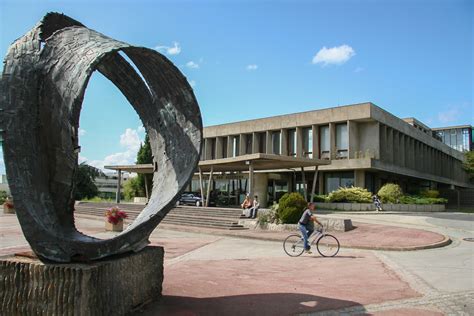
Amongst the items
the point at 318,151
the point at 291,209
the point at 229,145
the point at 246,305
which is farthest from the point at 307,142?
the point at 246,305

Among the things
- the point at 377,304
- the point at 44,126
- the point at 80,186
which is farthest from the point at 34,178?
the point at 80,186

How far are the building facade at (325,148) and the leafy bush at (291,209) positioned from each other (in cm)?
1226

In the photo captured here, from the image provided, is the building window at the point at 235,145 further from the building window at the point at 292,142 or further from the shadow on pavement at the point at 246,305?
the shadow on pavement at the point at 246,305

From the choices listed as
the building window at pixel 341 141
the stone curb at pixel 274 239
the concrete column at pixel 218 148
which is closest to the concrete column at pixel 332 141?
the building window at pixel 341 141

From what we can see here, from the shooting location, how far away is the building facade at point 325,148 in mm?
40625

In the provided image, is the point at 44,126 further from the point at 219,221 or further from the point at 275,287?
Answer: the point at 219,221

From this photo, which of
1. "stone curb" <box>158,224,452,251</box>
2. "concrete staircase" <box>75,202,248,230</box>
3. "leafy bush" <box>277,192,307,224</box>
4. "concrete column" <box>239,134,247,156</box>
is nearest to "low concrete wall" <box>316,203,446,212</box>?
"concrete staircase" <box>75,202,248,230</box>

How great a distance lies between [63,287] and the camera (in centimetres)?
556

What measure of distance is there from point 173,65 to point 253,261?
22.9 feet

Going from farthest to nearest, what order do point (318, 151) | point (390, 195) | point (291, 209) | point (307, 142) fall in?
point (307, 142)
point (318, 151)
point (390, 195)
point (291, 209)

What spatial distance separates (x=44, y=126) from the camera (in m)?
6.13

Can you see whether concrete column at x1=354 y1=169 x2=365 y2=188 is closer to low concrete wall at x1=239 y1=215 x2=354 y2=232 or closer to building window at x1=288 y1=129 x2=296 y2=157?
building window at x1=288 y1=129 x2=296 y2=157

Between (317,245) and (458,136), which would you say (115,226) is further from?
(458,136)

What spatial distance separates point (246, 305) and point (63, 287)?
3.09 m
